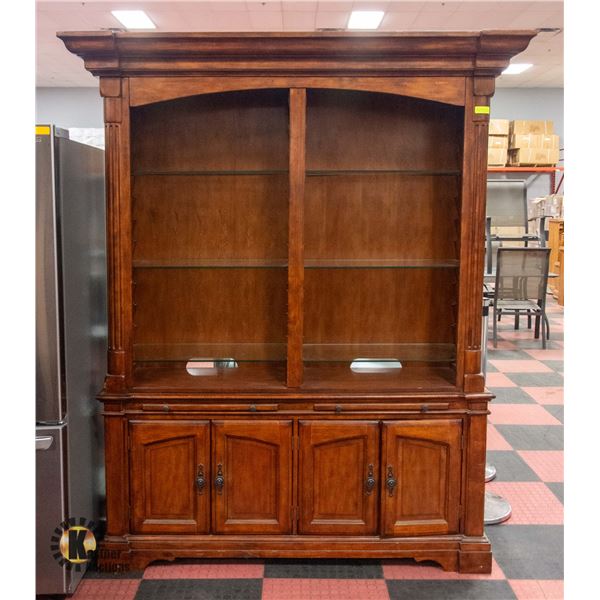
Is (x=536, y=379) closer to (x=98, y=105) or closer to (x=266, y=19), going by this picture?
(x=266, y=19)

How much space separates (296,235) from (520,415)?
2.81m

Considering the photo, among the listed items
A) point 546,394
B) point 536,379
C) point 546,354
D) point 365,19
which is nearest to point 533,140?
point 365,19

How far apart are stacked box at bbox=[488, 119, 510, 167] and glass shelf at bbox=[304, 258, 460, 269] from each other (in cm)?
837

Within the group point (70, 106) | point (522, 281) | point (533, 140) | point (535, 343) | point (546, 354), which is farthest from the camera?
point (70, 106)

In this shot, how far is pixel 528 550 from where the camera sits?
8.93 ft

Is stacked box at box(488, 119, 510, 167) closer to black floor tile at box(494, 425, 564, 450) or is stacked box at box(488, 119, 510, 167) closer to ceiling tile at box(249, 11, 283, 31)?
ceiling tile at box(249, 11, 283, 31)

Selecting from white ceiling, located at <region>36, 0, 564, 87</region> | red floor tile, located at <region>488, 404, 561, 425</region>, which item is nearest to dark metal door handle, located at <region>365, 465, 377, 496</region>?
red floor tile, located at <region>488, 404, 561, 425</region>

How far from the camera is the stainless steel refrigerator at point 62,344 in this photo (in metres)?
2.27

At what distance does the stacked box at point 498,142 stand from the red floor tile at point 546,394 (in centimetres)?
620
